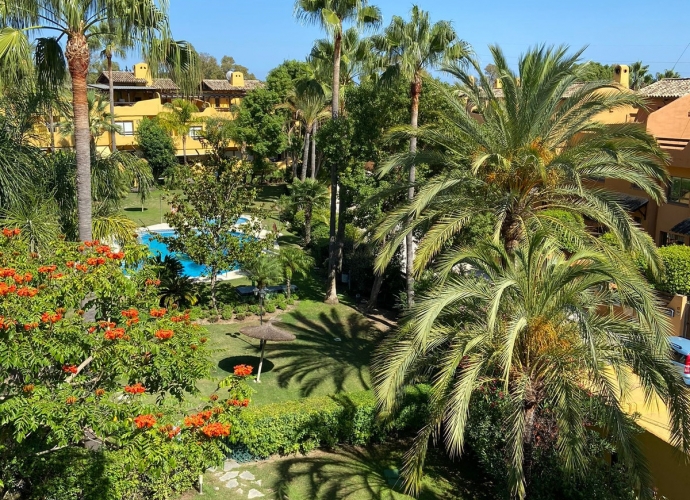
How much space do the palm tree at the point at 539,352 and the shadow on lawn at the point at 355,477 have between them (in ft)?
6.02

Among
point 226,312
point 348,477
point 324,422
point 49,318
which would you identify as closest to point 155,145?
point 226,312

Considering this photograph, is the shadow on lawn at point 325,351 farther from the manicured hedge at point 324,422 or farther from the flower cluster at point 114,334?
the flower cluster at point 114,334

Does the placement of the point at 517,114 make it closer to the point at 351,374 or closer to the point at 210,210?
the point at 351,374

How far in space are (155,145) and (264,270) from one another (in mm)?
25253

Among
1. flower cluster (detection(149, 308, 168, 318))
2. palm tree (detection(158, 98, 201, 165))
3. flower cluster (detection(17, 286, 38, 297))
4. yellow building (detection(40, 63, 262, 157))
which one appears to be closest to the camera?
flower cluster (detection(17, 286, 38, 297))

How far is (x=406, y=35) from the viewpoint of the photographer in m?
17.4

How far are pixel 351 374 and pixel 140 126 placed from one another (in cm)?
3194

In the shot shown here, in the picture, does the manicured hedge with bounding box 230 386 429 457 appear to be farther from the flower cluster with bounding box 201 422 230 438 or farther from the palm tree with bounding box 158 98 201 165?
the palm tree with bounding box 158 98 201 165

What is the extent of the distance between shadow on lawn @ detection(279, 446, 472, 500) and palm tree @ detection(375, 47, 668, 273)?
4179mm

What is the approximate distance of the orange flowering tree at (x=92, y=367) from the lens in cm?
680

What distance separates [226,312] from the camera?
1997cm

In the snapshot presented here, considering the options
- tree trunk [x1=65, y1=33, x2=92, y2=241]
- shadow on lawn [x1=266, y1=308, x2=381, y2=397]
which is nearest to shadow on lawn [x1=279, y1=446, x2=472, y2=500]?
shadow on lawn [x1=266, y1=308, x2=381, y2=397]

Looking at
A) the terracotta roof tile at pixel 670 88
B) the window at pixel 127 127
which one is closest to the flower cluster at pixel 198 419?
the terracotta roof tile at pixel 670 88

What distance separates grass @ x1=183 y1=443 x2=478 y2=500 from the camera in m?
11.0
